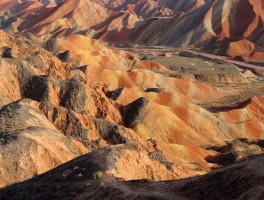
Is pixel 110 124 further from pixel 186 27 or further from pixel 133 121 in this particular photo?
pixel 186 27

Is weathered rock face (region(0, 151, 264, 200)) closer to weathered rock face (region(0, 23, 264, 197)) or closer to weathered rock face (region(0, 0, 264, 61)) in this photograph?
weathered rock face (region(0, 23, 264, 197))

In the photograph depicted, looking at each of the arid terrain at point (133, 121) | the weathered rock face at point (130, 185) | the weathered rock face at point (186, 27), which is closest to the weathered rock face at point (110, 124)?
the arid terrain at point (133, 121)

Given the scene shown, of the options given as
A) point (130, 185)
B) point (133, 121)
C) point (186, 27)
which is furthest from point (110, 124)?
point (186, 27)

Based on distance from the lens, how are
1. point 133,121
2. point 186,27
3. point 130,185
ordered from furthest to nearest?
1. point 186,27
2. point 133,121
3. point 130,185

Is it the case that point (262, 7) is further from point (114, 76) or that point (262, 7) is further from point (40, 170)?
point (40, 170)

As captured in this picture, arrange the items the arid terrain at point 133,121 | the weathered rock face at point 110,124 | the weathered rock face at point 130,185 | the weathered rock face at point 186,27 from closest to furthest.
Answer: the weathered rock face at point 130,185 → the arid terrain at point 133,121 → the weathered rock face at point 110,124 → the weathered rock face at point 186,27

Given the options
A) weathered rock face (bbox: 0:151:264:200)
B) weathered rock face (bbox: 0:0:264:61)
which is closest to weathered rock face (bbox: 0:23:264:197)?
weathered rock face (bbox: 0:151:264:200)

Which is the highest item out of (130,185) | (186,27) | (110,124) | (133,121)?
(130,185)

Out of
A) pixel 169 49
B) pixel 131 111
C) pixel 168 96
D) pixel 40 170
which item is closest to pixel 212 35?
pixel 169 49

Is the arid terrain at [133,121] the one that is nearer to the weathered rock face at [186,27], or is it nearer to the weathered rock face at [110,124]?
the weathered rock face at [110,124]
